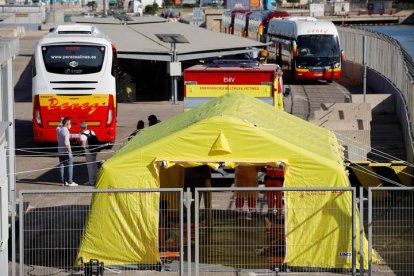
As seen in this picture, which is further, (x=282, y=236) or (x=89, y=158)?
(x=89, y=158)

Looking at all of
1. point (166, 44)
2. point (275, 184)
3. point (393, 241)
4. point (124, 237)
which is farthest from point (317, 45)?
point (124, 237)

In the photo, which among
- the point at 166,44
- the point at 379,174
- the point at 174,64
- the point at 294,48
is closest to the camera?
the point at 379,174

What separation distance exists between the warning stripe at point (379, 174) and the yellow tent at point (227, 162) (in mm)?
4855

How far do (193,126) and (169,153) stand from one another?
1.69 ft

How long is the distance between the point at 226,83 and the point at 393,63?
12130mm

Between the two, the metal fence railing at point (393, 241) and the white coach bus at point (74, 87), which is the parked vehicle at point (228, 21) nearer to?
the white coach bus at point (74, 87)

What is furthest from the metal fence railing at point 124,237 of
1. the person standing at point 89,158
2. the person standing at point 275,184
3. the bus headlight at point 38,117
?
the bus headlight at point 38,117

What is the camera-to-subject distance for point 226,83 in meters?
24.4

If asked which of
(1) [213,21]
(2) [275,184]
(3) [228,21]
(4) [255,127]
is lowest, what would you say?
(1) [213,21]

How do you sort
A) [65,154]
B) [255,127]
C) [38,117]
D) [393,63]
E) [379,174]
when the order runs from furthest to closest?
[393,63] → [38,117] → [65,154] → [379,174] → [255,127]

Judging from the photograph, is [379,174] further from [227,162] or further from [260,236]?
[260,236]

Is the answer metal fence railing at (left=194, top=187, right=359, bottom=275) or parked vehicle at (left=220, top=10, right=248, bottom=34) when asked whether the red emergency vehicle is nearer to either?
metal fence railing at (left=194, top=187, right=359, bottom=275)

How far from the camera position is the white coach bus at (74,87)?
27203mm

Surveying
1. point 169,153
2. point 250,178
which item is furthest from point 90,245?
point 250,178
